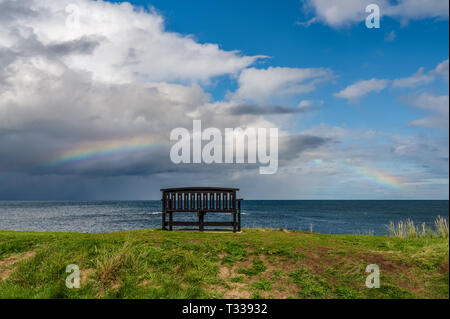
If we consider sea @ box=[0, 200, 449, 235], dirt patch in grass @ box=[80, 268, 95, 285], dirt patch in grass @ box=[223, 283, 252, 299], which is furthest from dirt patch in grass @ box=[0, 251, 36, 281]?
sea @ box=[0, 200, 449, 235]

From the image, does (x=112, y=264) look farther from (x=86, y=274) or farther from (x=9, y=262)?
(x=9, y=262)

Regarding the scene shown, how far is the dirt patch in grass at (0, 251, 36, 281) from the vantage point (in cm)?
970

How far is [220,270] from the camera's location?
9273mm

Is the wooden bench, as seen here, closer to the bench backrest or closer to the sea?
the bench backrest

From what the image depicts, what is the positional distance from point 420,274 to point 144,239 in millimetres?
8781

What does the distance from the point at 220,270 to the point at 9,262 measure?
6858mm

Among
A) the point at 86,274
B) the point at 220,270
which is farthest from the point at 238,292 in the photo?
the point at 86,274

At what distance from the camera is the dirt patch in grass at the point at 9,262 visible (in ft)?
31.8

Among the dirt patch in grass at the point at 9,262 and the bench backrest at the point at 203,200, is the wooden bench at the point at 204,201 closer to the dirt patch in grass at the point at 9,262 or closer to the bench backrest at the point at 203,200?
the bench backrest at the point at 203,200

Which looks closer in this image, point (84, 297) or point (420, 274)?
point (84, 297)
